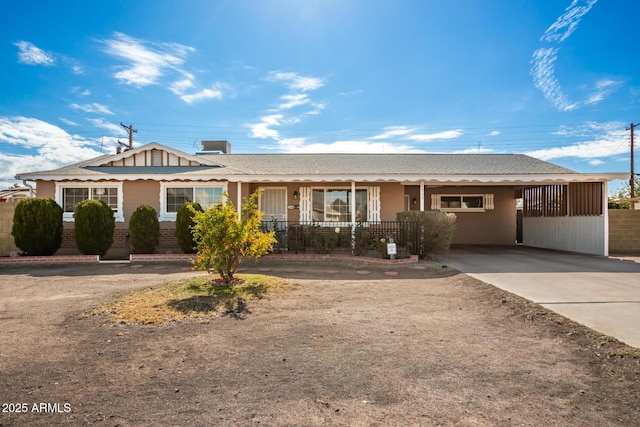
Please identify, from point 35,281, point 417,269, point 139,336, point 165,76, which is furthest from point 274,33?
point 139,336

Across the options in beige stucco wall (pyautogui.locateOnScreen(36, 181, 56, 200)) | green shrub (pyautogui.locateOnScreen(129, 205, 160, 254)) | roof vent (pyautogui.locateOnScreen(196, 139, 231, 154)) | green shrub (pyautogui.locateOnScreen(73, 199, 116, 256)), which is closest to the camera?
green shrub (pyautogui.locateOnScreen(73, 199, 116, 256))

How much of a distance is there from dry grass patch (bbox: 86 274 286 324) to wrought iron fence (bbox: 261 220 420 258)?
4.33 meters

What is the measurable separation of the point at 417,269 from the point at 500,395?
693cm

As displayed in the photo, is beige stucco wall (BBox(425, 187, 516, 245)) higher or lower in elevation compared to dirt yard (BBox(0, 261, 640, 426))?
higher

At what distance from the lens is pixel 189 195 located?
13.5 metres

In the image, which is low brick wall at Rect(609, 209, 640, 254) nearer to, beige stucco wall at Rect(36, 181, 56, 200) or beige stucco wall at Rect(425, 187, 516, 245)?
beige stucco wall at Rect(425, 187, 516, 245)

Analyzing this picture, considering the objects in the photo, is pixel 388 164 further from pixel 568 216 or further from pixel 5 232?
pixel 5 232

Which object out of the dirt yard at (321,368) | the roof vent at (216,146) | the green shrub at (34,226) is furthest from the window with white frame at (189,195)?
the dirt yard at (321,368)

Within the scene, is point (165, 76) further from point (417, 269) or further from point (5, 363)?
point (5, 363)

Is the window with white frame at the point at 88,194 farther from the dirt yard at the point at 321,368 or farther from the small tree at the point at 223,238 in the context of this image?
the small tree at the point at 223,238

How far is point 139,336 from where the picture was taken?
4375 millimetres

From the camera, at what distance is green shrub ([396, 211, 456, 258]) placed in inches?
440

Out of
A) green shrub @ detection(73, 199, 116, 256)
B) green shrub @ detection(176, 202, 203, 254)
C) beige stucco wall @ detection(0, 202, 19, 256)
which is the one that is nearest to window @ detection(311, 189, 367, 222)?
green shrub @ detection(176, 202, 203, 254)

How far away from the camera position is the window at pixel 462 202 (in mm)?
17125
